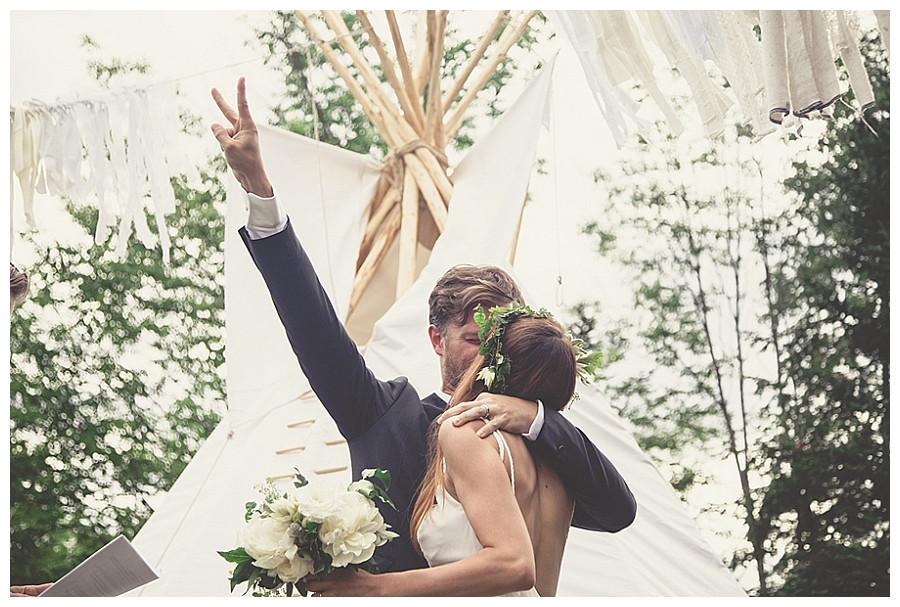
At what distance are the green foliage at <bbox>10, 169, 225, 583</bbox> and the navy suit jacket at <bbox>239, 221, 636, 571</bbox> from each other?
3.75 metres

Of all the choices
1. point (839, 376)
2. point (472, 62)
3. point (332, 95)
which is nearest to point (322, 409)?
point (472, 62)

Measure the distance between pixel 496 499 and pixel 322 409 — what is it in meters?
1.25

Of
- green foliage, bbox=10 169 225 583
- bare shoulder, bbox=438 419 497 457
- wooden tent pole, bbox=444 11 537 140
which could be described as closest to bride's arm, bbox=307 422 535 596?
bare shoulder, bbox=438 419 497 457

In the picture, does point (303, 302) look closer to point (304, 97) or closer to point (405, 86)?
point (405, 86)

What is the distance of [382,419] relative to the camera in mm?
1983

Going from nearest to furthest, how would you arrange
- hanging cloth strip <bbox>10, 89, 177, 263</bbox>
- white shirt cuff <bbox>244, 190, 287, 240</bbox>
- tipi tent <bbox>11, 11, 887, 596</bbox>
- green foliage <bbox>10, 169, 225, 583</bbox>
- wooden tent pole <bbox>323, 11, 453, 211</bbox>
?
1. white shirt cuff <bbox>244, 190, 287, 240</bbox>
2. tipi tent <bbox>11, 11, 887, 596</bbox>
3. hanging cloth strip <bbox>10, 89, 177, 263</bbox>
4. wooden tent pole <bbox>323, 11, 453, 211</bbox>
5. green foliage <bbox>10, 169, 225, 583</bbox>

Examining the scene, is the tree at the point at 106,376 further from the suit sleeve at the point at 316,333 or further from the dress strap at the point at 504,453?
the dress strap at the point at 504,453

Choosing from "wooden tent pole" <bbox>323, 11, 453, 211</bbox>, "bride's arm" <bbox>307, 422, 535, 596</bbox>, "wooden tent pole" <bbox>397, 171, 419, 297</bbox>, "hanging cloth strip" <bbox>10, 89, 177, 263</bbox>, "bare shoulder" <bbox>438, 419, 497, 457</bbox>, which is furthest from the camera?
"wooden tent pole" <bbox>323, 11, 453, 211</bbox>

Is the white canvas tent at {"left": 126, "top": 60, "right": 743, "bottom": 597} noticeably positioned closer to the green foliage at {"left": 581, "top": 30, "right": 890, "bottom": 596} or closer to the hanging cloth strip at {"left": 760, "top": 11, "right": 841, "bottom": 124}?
the hanging cloth strip at {"left": 760, "top": 11, "right": 841, "bottom": 124}

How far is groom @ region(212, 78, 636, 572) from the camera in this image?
170 centimetres

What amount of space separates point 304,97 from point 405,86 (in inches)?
107

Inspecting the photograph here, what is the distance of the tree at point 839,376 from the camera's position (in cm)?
489

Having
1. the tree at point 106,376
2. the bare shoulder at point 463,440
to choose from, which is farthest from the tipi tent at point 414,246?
the tree at point 106,376

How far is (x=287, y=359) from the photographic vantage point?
110 inches
